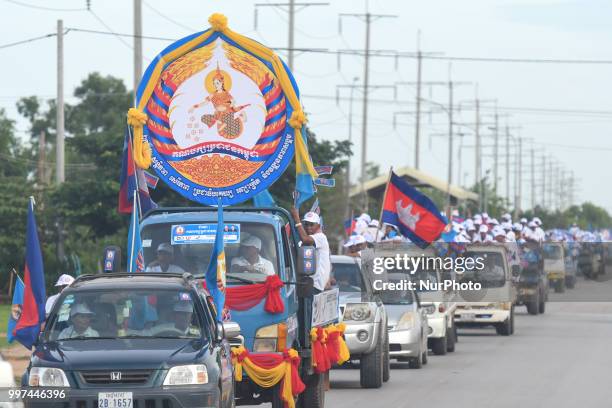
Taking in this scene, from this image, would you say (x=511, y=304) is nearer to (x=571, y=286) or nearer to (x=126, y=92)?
(x=571, y=286)

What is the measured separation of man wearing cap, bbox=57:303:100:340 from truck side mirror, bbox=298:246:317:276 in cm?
299

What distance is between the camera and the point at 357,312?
67.7 ft

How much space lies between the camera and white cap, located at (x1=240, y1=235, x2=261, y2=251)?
50.4 ft

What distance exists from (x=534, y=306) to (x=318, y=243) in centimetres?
2762

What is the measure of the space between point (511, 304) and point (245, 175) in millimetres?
17339

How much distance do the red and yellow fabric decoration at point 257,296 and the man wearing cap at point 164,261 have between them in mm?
822

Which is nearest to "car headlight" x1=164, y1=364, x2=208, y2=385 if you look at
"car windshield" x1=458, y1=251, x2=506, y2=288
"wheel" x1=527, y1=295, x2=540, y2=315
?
"car windshield" x1=458, y1=251, x2=506, y2=288

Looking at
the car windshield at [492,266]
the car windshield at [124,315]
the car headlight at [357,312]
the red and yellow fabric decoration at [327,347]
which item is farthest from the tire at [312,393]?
the car windshield at [492,266]

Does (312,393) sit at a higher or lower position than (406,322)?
lower

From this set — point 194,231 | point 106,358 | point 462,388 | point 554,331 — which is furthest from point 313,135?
point 106,358

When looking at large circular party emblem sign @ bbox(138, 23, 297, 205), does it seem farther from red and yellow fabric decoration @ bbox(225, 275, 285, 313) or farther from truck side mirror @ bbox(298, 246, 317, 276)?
red and yellow fabric decoration @ bbox(225, 275, 285, 313)

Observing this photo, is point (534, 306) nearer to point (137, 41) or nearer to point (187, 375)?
point (137, 41)

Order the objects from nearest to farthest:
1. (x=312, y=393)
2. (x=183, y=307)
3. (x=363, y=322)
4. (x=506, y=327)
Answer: (x=183, y=307), (x=312, y=393), (x=363, y=322), (x=506, y=327)

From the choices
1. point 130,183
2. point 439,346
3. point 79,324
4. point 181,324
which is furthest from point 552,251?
point 79,324
